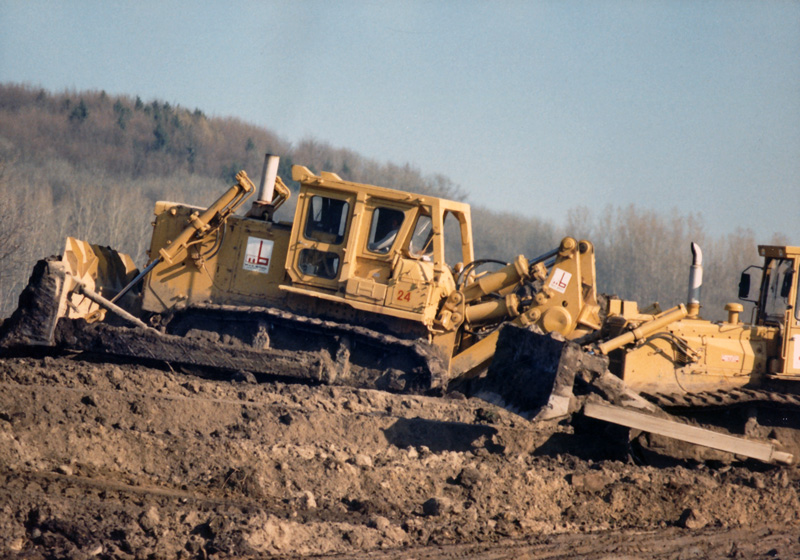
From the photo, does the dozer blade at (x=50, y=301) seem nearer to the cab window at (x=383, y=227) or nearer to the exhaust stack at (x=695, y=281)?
the cab window at (x=383, y=227)

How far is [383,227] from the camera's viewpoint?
391 inches

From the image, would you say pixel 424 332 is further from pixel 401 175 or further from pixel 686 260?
pixel 401 175

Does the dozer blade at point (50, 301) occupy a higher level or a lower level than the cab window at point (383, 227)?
lower

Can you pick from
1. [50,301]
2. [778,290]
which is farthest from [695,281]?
[50,301]

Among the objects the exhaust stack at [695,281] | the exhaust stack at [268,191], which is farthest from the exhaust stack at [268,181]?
the exhaust stack at [695,281]

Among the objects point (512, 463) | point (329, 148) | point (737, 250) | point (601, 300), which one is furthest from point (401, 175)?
point (512, 463)

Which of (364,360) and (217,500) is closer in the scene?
(217,500)

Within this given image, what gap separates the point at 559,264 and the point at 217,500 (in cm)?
575

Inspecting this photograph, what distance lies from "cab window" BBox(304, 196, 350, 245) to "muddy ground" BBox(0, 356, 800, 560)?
1.88m

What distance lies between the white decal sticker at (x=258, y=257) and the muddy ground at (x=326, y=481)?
1506mm

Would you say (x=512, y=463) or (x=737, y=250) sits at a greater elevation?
(x=737, y=250)

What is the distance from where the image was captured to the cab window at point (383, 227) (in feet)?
32.3

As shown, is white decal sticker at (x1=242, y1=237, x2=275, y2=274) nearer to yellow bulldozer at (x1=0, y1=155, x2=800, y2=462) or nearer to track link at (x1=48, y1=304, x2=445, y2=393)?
yellow bulldozer at (x1=0, y1=155, x2=800, y2=462)

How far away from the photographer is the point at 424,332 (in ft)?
32.3
